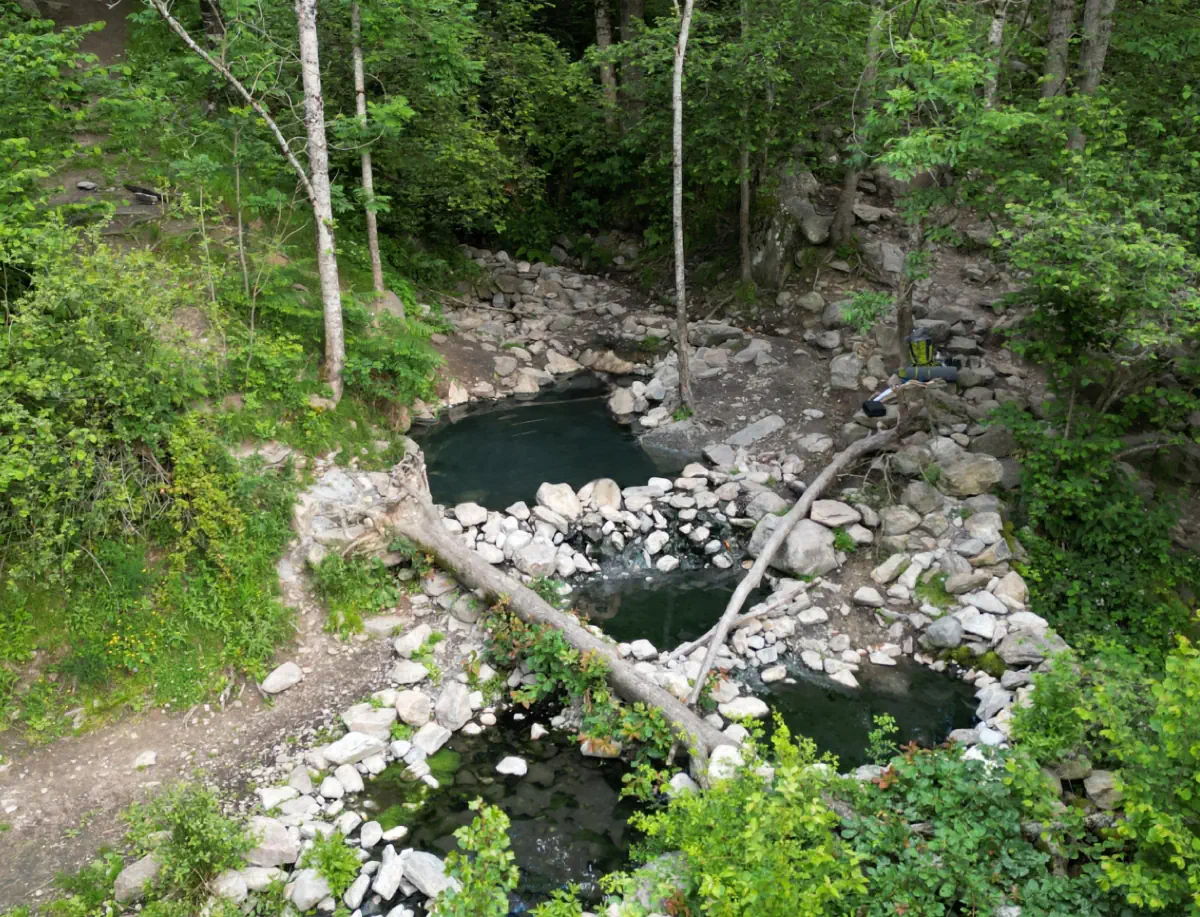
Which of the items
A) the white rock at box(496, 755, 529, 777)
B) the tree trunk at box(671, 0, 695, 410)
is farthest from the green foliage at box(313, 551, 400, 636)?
the tree trunk at box(671, 0, 695, 410)

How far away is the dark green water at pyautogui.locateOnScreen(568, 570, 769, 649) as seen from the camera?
1063 cm

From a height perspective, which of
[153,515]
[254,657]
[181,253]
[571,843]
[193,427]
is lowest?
[571,843]

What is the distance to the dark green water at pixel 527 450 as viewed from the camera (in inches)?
529

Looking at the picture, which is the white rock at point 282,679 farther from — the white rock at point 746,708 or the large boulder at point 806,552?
the large boulder at point 806,552

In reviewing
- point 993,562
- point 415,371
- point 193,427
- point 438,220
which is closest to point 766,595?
point 993,562

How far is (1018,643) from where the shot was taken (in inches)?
366

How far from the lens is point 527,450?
577 inches

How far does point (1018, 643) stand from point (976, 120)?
6.23 metres

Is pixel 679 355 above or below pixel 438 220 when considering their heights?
below

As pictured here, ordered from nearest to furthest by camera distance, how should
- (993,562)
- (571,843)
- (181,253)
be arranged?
1. (571,843)
2. (993,562)
3. (181,253)

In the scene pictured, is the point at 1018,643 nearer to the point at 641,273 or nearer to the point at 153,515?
the point at 153,515

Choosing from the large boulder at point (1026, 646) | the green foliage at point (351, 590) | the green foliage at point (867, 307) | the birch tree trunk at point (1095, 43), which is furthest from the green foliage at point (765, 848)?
the birch tree trunk at point (1095, 43)

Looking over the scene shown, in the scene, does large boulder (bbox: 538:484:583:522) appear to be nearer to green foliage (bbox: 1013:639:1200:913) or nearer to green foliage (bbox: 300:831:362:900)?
green foliage (bbox: 300:831:362:900)

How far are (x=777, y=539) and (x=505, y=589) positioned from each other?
3.82 m
